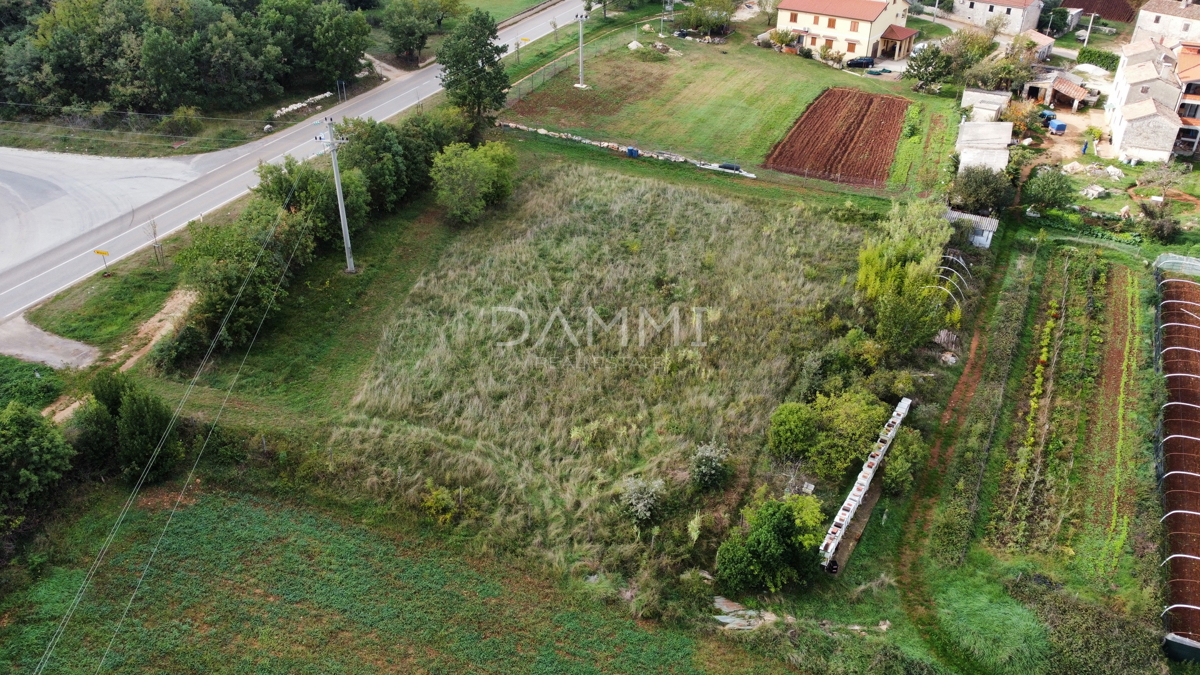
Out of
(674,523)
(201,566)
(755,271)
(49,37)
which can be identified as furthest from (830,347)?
(49,37)

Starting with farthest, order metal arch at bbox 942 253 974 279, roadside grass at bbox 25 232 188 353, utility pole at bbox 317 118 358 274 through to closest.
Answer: metal arch at bbox 942 253 974 279 → utility pole at bbox 317 118 358 274 → roadside grass at bbox 25 232 188 353

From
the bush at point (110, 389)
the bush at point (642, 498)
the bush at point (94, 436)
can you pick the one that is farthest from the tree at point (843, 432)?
the bush at point (94, 436)

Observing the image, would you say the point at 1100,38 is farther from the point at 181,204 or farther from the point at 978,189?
the point at 181,204

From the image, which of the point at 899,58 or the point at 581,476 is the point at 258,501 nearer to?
the point at 581,476

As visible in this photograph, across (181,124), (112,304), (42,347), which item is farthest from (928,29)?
(42,347)

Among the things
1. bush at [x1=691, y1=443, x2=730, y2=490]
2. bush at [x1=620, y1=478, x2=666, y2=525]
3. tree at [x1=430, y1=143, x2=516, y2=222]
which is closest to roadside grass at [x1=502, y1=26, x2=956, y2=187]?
tree at [x1=430, y1=143, x2=516, y2=222]

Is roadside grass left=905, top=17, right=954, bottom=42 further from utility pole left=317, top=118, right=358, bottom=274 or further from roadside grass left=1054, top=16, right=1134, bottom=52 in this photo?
utility pole left=317, top=118, right=358, bottom=274
